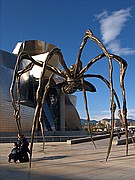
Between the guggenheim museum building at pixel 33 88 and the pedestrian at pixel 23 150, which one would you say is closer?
the pedestrian at pixel 23 150

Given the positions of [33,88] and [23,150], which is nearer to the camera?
[23,150]

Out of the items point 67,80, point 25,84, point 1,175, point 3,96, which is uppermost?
point 25,84

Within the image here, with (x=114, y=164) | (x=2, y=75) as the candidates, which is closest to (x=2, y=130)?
(x=2, y=75)

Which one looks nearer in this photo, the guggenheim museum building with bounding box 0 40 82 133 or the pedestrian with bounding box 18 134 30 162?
the pedestrian with bounding box 18 134 30 162

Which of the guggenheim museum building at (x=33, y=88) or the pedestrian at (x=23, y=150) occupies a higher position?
the guggenheim museum building at (x=33, y=88)

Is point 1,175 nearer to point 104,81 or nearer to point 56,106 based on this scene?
point 104,81

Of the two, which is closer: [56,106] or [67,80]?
[67,80]

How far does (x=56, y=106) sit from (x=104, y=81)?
38.6m

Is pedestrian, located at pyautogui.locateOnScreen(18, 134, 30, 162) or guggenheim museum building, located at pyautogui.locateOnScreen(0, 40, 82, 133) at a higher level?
guggenheim museum building, located at pyautogui.locateOnScreen(0, 40, 82, 133)

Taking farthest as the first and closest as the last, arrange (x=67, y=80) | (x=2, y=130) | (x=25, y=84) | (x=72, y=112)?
(x=72, y=112)
(x=25, y=84)
(x=2, y=130)
(x=67, y=80)

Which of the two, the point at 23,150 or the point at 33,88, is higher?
the point at 33,88

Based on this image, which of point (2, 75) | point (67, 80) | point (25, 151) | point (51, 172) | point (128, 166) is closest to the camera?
point (51, 172)

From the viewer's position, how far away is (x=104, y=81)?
42.0ft

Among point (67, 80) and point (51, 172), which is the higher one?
point (67, 80)
